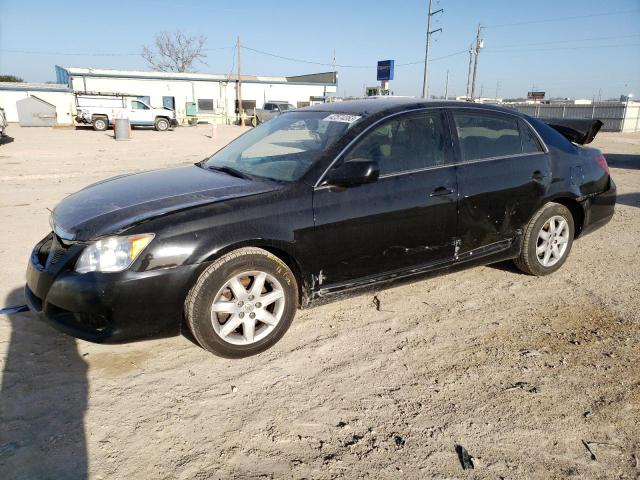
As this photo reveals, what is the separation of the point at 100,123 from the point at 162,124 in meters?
3.61

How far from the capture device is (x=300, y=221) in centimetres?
324

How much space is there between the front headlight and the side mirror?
1253 millimetres

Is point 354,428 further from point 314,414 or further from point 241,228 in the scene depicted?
point 241,228

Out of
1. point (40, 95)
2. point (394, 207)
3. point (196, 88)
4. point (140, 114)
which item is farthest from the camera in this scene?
point (196, 88)

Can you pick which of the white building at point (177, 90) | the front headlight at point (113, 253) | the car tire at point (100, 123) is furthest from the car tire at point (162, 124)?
the front headlight at point (113, 253)

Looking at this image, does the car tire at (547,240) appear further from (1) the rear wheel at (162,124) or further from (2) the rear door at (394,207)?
(1) the rear wheel at (162,124)

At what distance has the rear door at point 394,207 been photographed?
338 cm

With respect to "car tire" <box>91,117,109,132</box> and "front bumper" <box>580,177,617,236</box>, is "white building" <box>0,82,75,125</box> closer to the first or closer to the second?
"car tire" <box>91,117,109,132</box>

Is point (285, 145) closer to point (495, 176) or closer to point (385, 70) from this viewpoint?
point (495, 176)

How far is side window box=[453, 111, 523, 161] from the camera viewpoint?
4.03 metres

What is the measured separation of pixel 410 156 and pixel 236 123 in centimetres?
4171

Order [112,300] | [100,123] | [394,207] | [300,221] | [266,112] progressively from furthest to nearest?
[266,112]
[100,123]
[394,207]
[300,221]
[112,300]

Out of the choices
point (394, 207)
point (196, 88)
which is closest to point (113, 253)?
point (394, 207)

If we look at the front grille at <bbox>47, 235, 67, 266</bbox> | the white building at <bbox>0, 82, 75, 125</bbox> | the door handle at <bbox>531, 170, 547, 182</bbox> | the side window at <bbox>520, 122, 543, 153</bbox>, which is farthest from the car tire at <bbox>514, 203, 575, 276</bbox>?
the white building at <bbox>0, 82, 75, 125</bbox>
